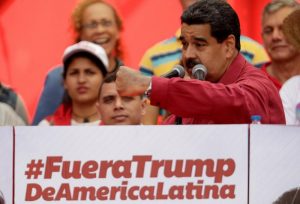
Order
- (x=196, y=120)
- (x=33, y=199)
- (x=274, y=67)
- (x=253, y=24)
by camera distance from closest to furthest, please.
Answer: (x=33, y=199), (x=196, y=120), (x=274, y=67), (x=253, y=24)

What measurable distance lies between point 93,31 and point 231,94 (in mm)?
2813

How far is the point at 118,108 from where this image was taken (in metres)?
6.14

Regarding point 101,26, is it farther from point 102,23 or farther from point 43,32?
point 43,32

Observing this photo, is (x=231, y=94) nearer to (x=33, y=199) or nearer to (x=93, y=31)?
(x=33, y=199)

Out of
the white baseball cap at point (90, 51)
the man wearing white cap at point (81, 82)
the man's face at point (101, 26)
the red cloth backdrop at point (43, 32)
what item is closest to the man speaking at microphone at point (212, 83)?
the man wearing white cap at point (81, 82)

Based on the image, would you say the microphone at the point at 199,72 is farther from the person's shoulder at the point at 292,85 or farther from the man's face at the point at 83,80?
the man's face at the point at 83,80

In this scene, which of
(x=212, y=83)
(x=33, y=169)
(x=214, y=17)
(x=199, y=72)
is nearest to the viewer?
(x=33, y=169)

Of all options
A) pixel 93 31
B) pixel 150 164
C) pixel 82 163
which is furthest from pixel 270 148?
pixel 93 31

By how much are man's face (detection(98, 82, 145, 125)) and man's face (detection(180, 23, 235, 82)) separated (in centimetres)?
146

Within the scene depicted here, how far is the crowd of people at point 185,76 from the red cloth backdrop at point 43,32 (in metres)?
1.07

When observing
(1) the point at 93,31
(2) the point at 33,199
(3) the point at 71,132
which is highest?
(1) the point at 93,31

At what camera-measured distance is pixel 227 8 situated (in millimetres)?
4695

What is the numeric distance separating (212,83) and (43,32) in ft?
13.3

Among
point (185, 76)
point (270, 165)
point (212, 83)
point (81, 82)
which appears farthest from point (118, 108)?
point (270, 165)
